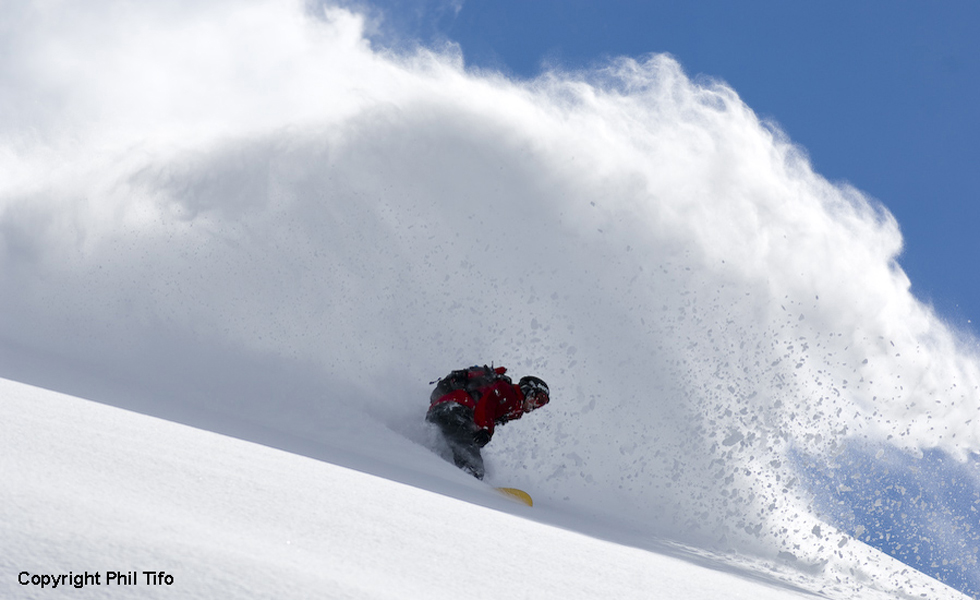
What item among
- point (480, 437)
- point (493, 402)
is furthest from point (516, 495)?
point (493, 402)

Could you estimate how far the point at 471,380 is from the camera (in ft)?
23.3

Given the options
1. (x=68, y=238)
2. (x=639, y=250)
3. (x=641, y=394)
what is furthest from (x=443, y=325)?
(x=68, y=238)

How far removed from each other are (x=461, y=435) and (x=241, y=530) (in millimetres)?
4746

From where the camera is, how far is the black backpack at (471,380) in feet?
23.1

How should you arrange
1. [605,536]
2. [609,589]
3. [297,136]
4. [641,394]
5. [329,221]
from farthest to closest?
1. [297,136]
2. [329,221]
3. [641,394]
4. [605,536]
5. [609,589]

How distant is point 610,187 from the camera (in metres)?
13.0

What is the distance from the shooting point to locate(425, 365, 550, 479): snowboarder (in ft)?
22.3

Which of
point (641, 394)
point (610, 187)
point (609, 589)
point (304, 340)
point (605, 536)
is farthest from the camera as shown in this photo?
point (610, 187)

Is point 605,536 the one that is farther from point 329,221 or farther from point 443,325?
point 329,221

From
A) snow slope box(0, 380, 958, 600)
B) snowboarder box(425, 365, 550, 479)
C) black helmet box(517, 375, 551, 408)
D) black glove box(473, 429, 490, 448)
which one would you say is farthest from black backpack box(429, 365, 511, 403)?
snow slope box(0, 380, 958, 600)

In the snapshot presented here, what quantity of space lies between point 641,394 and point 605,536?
5.38 meters

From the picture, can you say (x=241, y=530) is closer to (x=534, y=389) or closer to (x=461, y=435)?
(x=461, y=435)

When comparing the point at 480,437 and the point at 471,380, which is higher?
the point at 471,380

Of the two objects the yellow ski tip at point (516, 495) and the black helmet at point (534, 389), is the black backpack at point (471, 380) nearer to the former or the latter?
Answer: the black helmet at point (534, 389)
